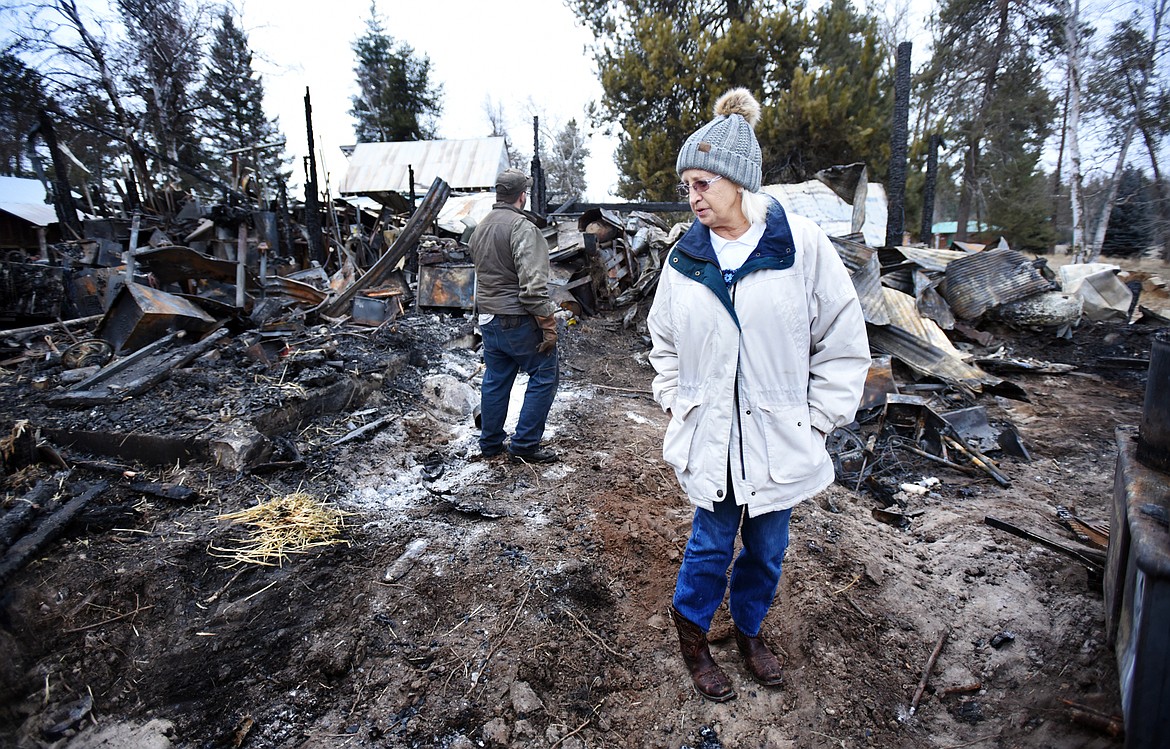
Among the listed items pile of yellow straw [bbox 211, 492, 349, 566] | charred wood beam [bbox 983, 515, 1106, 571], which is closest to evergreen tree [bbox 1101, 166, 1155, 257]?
charred wood beam [bbox 983, 515, 1106, 571]

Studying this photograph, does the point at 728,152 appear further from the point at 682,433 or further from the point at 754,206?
the point at 682,433

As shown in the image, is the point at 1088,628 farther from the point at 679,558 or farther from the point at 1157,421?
the point at 679,558

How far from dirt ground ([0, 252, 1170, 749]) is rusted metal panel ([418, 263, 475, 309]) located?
4446 mm

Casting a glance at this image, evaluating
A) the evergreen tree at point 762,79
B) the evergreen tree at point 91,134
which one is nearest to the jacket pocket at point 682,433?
the evergreen tree at point 762,79

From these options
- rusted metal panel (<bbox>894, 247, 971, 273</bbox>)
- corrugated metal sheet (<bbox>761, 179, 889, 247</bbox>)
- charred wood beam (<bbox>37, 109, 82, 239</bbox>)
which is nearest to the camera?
rusted metal panel (<bbox>894, 247, 971, 273</bbox>)

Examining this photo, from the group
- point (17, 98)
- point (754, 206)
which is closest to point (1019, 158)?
point (754, 206)

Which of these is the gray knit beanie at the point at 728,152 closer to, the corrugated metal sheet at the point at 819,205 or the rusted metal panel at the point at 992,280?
the corrugated metal sheet at the point at 819,205

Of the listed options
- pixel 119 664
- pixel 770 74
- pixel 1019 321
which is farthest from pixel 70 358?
pixel 770 74

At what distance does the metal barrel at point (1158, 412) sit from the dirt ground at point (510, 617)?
A: 77 cm

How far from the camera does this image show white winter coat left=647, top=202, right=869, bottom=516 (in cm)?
193

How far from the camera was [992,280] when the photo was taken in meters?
8.98

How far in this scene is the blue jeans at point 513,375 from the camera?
4348 mm

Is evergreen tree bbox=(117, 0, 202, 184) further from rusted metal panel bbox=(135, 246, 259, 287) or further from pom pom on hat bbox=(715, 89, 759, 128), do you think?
pom pom on hat bbox=(715, 89, 759, 128)

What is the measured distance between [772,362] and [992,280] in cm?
923
